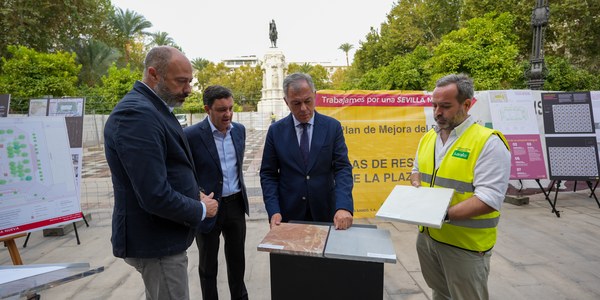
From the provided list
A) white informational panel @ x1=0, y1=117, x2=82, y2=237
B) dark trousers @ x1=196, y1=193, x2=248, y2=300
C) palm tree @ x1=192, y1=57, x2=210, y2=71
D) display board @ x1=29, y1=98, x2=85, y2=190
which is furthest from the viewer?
palm tree @ x1=192, y1=57, x2=210, y2=71

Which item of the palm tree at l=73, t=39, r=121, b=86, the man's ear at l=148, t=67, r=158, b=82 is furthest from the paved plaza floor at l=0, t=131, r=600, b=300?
the palm tree at l=73, t=39, r=121, b=86

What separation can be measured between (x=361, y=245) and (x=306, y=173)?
70 centimetres

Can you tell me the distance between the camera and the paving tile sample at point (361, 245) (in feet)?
4.39

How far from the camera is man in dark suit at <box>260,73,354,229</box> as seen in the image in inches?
81.0

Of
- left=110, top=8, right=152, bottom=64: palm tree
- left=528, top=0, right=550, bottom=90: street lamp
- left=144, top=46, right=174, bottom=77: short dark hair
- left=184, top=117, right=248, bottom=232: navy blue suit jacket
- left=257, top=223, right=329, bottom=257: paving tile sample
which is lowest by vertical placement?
left=257, top=223, right=329, bottom=257: paving tile sample

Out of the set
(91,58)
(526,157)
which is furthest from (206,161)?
(91,58)

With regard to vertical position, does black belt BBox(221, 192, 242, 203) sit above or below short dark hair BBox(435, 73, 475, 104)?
below

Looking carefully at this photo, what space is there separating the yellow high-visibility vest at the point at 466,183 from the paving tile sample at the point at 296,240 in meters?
0.74

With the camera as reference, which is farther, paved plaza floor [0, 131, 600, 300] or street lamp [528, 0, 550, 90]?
street lamp [528, 0, 550, 90]

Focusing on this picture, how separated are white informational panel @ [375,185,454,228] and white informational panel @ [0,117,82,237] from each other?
10.5ft

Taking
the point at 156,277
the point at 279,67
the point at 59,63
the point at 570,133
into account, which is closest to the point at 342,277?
the point at 156,277

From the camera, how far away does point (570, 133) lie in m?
4.78

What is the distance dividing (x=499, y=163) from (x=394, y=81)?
614 inches

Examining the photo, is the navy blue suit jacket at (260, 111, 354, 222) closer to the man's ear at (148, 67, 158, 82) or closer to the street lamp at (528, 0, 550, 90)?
the man's ear at (148, 67, 158, 82)
